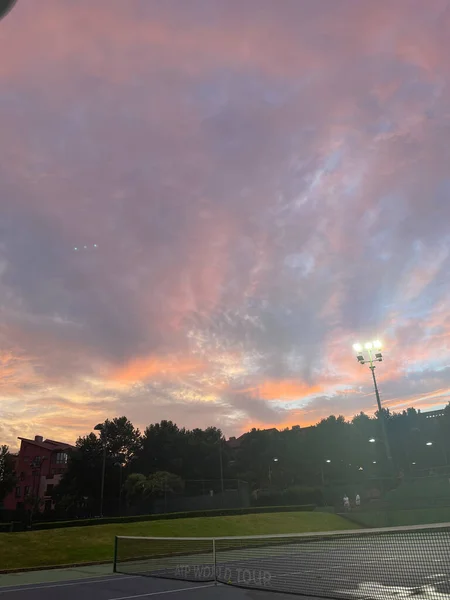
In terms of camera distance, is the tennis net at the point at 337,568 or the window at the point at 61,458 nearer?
the tennis net at the point at 337,568

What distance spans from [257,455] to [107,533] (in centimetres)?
5898

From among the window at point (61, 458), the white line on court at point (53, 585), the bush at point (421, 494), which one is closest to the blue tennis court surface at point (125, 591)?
the white line on court at point (53, 585)

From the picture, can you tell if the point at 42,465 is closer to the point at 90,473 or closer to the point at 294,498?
the point at 90,473

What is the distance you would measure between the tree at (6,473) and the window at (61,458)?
3066 centimetres

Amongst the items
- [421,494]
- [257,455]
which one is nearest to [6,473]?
[257,455]

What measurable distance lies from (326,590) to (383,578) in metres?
1.78

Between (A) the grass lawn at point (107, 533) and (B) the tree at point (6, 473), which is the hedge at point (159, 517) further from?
(B) the tree at point (6, 473)

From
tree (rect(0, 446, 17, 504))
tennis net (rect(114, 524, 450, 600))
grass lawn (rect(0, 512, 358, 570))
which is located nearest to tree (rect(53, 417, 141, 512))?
tree (rect(0, 446, 17, 504))

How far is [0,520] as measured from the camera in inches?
1775

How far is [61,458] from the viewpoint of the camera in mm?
86875

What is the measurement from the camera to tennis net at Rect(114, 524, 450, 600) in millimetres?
10234

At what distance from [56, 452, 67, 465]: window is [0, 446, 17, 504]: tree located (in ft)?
101

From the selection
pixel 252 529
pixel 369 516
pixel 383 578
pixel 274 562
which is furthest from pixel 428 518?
pixel 383 578

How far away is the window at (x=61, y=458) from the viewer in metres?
86.1
